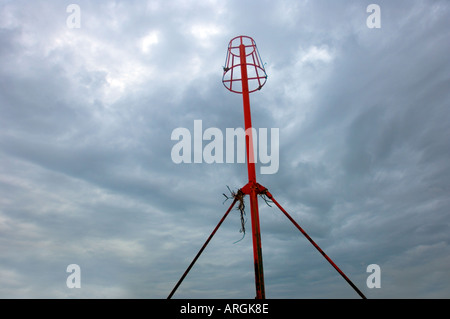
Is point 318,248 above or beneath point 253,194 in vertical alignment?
beneath
